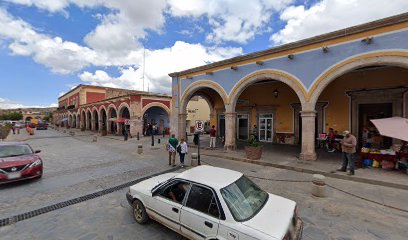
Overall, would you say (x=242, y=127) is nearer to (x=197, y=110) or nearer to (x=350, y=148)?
(x=350, y=148)

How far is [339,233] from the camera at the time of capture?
12.9 feet

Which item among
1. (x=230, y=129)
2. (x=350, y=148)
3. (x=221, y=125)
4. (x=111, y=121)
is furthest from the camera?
(x=111, y=121)

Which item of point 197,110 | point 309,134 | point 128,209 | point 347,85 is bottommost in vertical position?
point 128,209

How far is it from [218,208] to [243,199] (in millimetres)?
491

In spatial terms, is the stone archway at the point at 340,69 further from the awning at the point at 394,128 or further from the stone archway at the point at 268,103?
the awning at the point at 394,128

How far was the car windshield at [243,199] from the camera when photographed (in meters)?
3.01

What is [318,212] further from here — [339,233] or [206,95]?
[206,95]

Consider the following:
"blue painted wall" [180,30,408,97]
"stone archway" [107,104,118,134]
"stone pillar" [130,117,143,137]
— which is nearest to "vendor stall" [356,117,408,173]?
"blue painted wall" [180,30,408,97]

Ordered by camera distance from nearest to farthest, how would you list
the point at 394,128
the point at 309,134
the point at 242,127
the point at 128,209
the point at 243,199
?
the point at 243,199 < the point at 128,209 < the point at 394,128 < the point at 309,134 < the point at 242,127

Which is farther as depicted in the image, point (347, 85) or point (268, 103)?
point (268, 103)

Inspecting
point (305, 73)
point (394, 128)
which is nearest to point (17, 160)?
point (305, 73)

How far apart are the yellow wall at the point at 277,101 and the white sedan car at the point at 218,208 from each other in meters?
12.2

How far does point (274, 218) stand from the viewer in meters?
2.98

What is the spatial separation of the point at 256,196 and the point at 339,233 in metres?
1.98
